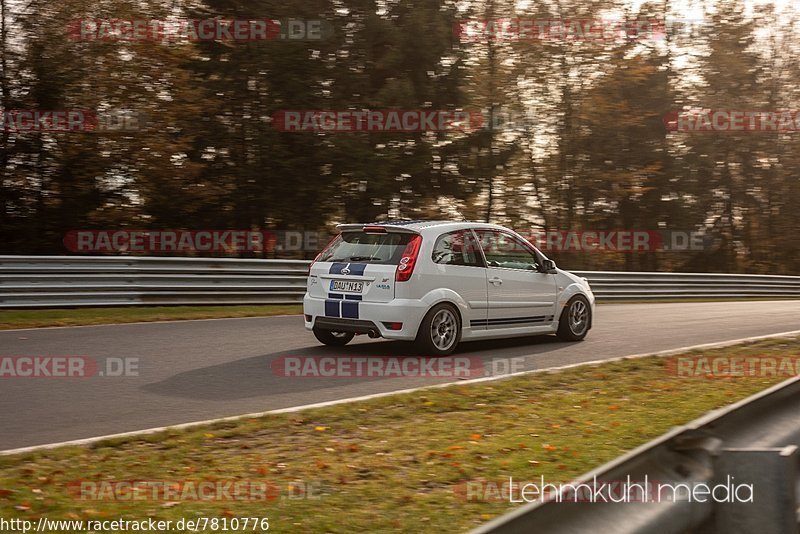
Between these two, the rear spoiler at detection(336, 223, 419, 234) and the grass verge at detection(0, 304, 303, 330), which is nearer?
the rear spoiler at detection(336, 223, 419, 234)

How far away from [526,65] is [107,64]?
18224mm

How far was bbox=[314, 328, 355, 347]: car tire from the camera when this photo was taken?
11883 mm

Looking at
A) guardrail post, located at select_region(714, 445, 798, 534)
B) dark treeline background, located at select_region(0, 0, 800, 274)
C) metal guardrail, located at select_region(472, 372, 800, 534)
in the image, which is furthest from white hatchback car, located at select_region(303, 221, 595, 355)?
dark treeline background, located at select_region(0, 0, 800, 274)

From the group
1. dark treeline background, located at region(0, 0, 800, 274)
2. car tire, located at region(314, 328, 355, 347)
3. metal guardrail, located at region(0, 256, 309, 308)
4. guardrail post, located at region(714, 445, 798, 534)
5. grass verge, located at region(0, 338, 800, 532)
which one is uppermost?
dark treeline background, located at region(0, 0, 800, 274)

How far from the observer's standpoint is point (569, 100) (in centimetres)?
3659

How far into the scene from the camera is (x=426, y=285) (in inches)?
428

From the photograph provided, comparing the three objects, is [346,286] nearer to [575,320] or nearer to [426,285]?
[426,285]

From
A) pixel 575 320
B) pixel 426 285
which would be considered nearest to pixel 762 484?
pixel 426 285

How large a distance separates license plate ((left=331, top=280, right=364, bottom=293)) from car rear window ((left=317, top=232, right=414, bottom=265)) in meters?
0.29

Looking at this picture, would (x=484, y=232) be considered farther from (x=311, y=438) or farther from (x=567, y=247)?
(x=567, y=247)

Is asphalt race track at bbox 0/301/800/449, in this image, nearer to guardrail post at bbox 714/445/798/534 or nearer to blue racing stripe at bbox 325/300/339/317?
blue racing stripe at bbox 325/300/339/317

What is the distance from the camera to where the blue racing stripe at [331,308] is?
11.1 metres

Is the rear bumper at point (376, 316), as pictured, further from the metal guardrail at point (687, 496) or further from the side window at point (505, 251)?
the metal guardrail at point (687, 496)

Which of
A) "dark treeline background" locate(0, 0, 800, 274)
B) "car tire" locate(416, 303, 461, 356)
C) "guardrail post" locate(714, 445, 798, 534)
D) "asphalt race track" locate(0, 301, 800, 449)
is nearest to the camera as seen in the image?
"guardrail post" locate(714, 445, 798, 534)
